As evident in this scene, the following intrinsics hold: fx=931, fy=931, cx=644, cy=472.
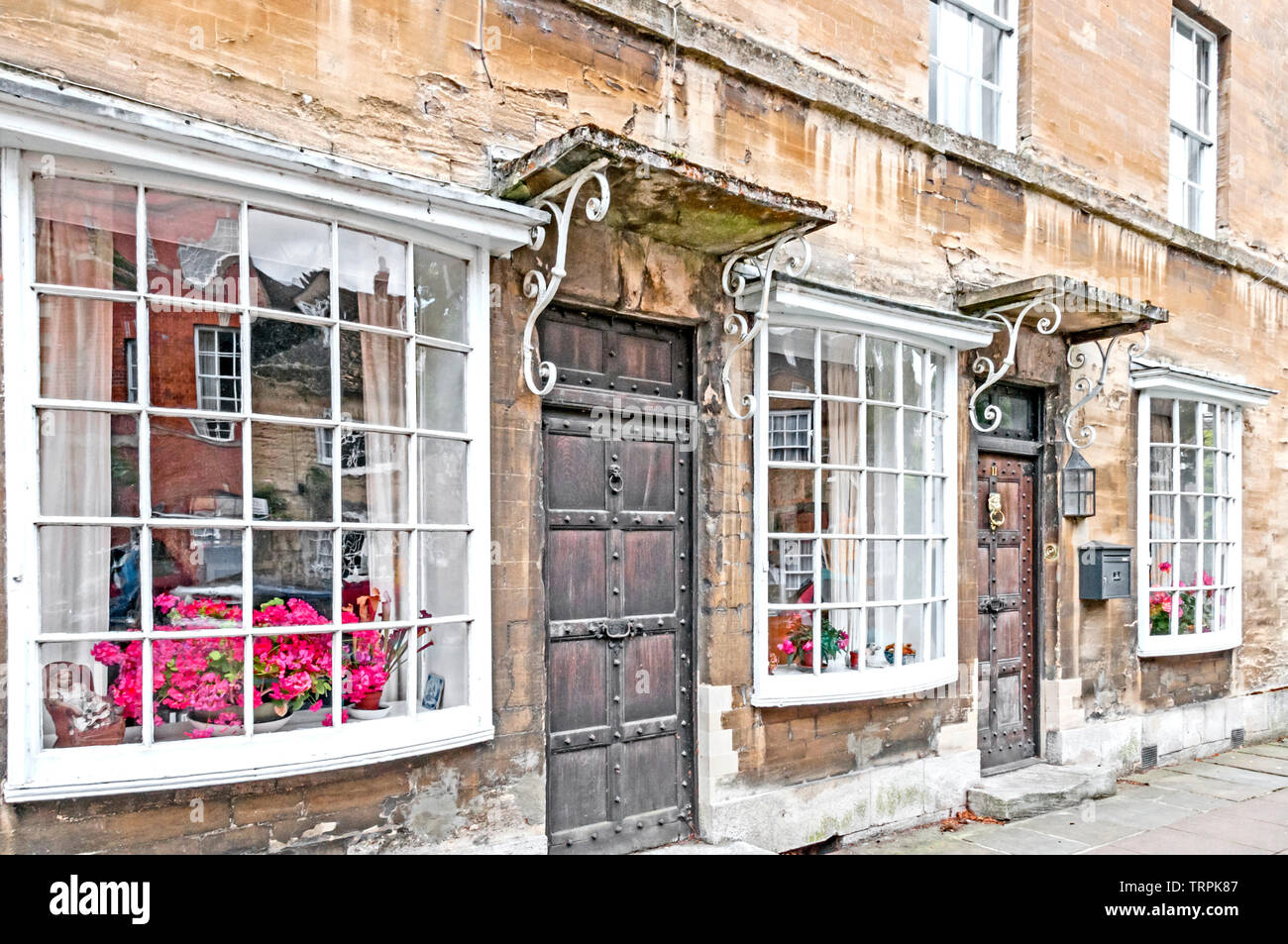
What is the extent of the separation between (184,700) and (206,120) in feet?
6.88

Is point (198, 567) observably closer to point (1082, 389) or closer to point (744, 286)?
point (744, 286)

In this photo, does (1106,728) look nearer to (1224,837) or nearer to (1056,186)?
(1224,837)

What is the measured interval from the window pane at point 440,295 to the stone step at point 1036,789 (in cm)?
444

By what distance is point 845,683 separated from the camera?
5.28 m

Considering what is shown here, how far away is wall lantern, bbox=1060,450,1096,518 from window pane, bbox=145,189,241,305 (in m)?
5.92

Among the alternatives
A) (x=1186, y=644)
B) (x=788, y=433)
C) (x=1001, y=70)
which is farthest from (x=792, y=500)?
(x=1186, y=644)

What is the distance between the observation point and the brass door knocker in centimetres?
659

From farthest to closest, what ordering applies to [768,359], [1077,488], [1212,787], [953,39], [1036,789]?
[1212,787], [1077,488], [953,39], [1036,789], [768,359]

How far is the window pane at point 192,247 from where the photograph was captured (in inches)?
129

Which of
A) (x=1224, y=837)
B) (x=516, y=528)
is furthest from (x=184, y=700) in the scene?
(x=1224, y=837)

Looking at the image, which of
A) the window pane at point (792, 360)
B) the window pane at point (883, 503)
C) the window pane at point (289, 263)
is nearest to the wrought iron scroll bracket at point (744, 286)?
the window pane at point (792, 360)

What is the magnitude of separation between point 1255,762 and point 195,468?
28.6 feet

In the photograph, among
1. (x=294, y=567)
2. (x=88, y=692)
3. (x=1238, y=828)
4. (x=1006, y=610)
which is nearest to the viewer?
(x=88, y=692)

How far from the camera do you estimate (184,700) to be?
3277 millimetres
